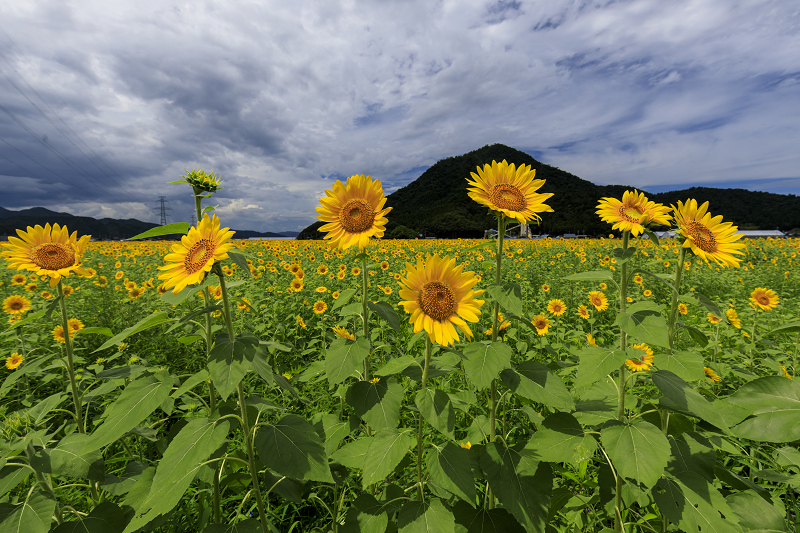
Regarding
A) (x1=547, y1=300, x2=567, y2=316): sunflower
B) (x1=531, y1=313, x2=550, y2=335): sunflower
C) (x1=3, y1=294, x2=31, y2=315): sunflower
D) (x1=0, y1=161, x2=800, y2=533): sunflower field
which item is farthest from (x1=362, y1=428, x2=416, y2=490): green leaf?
(x1=3, y1=294, x2=31, y2=315): sunflower

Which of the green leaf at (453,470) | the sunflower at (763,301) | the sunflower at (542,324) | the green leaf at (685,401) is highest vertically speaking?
the green leaf at (685,401)

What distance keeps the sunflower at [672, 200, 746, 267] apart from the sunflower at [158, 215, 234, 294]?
1992 millimetres

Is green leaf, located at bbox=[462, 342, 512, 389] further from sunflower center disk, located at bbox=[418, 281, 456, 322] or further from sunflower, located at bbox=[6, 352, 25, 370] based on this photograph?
sunflower, located at bbox=[6, 352, 25, 370]

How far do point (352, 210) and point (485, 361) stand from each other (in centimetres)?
93

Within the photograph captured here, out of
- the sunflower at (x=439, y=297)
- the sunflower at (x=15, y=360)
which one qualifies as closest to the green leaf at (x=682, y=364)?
the sunflower at (x=439, y=297)

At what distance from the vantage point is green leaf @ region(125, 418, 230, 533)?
1089 mm

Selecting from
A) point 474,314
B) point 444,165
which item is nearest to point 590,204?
point 444,165

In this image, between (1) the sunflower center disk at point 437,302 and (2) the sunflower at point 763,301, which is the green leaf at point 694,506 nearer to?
(1) the sunflower center disk at point 437,302

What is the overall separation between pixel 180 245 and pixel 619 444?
74.4 inches

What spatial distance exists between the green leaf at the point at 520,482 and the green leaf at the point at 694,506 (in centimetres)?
40

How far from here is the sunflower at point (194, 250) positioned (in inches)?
49.9

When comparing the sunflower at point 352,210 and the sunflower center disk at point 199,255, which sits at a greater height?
the sunflower at point 352,210

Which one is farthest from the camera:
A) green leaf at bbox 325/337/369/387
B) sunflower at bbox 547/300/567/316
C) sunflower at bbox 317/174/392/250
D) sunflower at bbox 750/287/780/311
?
sunflower at bbox 547/300/567/316

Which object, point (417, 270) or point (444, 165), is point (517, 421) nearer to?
point (417, 270)
